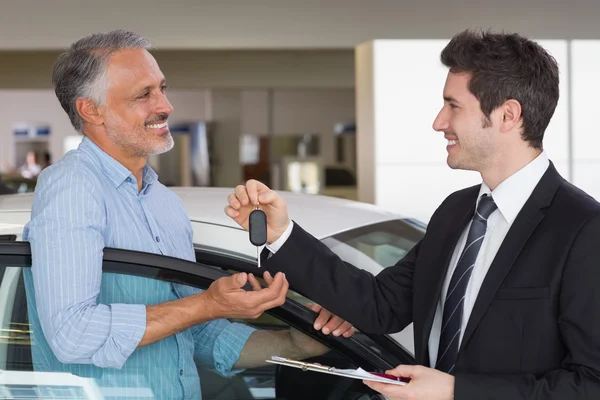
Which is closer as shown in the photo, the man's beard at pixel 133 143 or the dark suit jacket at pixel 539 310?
the dark suit jacket at pixel 539 310

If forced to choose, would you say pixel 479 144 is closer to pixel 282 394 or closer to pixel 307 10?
pixel 282 394

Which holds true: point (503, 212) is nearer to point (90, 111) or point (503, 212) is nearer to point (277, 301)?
point (277, 301)

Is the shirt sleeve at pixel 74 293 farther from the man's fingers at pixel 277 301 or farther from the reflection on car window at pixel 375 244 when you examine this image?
the reflection on car window at pixel 375 244

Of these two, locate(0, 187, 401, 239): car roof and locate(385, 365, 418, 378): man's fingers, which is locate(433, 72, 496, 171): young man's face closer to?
locate(385, 365, 418, 378): man's fingers

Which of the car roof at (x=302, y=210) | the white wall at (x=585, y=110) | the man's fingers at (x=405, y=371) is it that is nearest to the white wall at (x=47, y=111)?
the white wall at (x=585, y=110)

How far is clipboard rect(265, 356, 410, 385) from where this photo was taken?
1.61 metres

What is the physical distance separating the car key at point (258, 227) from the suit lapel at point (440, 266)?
37 cm

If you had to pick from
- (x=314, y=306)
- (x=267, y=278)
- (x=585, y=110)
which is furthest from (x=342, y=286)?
(x=585, y=110)

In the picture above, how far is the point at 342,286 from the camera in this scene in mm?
1936

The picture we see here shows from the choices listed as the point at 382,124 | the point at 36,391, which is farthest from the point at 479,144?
the point at 382,124

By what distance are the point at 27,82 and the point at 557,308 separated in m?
12.8

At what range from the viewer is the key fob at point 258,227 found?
5.73 ft

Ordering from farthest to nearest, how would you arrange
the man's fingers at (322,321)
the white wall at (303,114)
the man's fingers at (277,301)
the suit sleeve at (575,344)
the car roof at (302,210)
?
the white wall at (303,114)
the car roof at (302,210)
the man's fingers at (322,321)
the man's fingers at (277,301)
the suit sleeve at (575,344)

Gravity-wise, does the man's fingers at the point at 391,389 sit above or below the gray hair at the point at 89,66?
below
